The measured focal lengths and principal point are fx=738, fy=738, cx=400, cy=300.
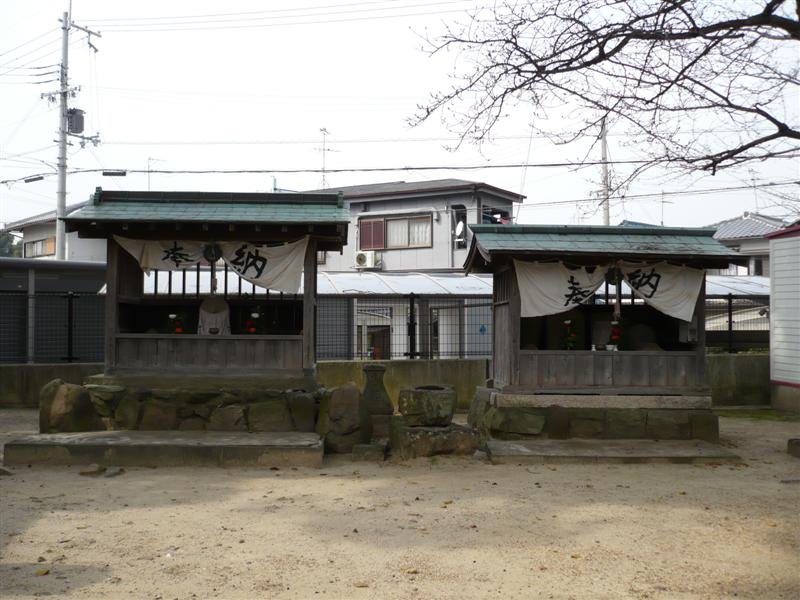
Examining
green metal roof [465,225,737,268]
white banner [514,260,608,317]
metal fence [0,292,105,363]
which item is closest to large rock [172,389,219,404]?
green metal roof [465,225,737,268]

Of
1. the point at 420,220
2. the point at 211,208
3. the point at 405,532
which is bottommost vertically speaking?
the point at 405,532

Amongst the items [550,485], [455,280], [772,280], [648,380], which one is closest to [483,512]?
[550,485]

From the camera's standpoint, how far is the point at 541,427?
11.5 m

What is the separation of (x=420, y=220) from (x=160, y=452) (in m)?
20.5

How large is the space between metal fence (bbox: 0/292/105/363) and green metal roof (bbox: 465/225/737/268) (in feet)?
31.7

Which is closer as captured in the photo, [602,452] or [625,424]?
[602,452]

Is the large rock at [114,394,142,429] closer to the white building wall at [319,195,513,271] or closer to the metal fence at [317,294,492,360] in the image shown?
the metal fence at [317,294,492,360]

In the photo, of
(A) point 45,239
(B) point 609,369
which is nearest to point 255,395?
(B) point 609,369

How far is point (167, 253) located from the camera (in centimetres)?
1159

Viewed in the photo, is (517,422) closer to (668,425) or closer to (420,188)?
(668,425)

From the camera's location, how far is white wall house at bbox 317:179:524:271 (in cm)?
2812

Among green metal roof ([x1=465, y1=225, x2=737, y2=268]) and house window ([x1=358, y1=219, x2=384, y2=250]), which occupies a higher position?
house window ([x1=358, y1=219, x2=384, y2=250])

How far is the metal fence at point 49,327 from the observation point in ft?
53.6

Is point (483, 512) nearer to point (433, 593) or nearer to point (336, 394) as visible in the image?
point (433, 593)
